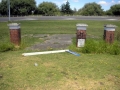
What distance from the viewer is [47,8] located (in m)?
63.9

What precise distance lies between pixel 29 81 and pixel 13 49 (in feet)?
11.9

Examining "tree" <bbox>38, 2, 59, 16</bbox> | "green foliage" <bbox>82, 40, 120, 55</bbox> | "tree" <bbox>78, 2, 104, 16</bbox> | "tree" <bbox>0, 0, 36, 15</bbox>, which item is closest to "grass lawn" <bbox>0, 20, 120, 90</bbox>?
"green foliage" <bbox>82, 40, 120, 55</bbox>

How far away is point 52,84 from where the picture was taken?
4.06 metres

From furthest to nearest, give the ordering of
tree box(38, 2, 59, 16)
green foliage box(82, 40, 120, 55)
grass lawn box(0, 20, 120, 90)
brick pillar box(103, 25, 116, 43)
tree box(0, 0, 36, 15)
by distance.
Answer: tree box(38, 2, 59, 16) < tree box(0, 0, 36, 15) < brick pillar box(103, 25, 116, 43) < green foliage box(82, 40, 120, 55) < grass lawn box(0, 20, 120, 90)

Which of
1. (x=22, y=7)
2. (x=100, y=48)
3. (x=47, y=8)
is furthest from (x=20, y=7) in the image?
(x=100, y=48)

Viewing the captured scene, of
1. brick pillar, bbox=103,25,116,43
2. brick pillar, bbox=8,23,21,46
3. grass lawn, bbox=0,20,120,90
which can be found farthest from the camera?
brick pillar, bbox=103,25,116,43

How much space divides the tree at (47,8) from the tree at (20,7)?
330 cm

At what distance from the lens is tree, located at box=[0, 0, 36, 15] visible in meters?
56.8

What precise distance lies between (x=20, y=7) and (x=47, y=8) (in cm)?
1056

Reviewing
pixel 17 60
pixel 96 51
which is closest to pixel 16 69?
pixel 17 60

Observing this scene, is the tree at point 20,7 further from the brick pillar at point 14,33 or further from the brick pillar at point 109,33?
the brick pillar at point 109,33

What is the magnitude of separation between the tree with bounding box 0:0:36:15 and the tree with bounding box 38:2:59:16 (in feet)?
10.8

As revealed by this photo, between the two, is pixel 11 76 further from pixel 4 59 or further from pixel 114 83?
pixel 114 83

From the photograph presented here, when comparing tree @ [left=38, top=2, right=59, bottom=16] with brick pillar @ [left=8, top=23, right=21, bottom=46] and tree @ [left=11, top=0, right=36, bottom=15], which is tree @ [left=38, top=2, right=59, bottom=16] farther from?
brick pillar @ [left=8, top=23, right=21, bottom=46]
